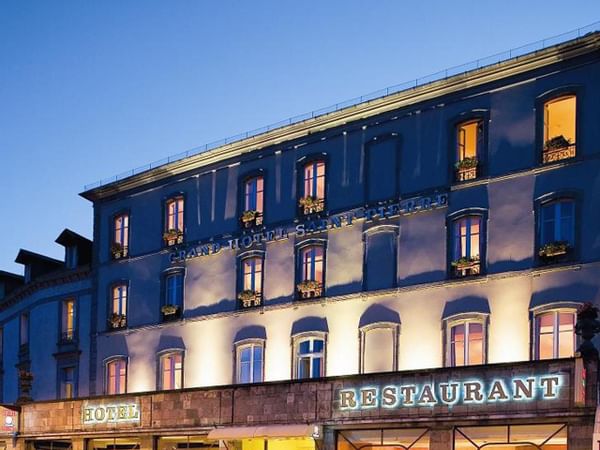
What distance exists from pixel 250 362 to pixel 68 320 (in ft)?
43.0

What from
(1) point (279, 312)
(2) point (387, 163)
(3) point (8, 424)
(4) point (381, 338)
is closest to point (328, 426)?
(4) point (381, 338)

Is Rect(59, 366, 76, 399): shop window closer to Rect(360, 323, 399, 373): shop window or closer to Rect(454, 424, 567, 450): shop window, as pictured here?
Rect(360, 323, 399, 373): shop window

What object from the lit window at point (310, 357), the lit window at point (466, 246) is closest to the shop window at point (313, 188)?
the lit window at point (310, 357)

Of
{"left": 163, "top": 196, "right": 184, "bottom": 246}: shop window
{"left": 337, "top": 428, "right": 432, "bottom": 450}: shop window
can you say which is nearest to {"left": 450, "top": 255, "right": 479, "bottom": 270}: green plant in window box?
{"left": 337, "top": 428, "right": 432, "bottom": 450}: shop window

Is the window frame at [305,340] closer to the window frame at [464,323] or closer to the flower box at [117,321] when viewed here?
the window frame at [464,323]

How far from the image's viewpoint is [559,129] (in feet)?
117

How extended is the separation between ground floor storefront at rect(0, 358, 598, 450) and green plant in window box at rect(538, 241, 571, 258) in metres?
4.24

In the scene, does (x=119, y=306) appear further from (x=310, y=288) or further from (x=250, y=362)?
(x=310, y=288)

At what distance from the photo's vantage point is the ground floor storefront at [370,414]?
104 feet

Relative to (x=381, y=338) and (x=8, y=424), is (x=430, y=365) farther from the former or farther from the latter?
(x=8, y=424)

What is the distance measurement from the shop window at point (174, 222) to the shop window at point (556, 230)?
17188mm

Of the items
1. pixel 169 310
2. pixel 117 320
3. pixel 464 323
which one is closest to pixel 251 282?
pixel 169 310

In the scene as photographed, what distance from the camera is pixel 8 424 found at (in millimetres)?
50469

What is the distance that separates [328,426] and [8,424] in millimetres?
19575
